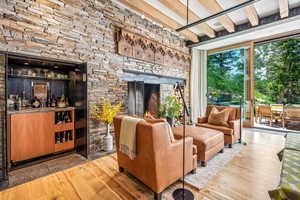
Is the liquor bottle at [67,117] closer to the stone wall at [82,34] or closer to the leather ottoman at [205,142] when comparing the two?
the stone wall at [82,34]

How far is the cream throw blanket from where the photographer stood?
5.67ft

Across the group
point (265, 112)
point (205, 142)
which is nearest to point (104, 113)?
point (205, 142)

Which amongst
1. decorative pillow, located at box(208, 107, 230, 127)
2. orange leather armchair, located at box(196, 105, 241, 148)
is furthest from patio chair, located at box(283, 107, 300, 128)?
decorative pillow, located at box(208, 107, 230, 127)

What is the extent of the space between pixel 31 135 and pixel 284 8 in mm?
5828

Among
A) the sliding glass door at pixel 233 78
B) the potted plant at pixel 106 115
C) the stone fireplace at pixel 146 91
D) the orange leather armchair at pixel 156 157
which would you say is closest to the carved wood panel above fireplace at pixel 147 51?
the stone fireplace at pixel 146 91

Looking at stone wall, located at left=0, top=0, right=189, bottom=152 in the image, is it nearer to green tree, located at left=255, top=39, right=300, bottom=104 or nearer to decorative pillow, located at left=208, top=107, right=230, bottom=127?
decorative pillow, located at left=208, top=107, right=230, bottom=127

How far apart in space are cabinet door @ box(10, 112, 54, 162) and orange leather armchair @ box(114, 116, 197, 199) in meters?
1.81

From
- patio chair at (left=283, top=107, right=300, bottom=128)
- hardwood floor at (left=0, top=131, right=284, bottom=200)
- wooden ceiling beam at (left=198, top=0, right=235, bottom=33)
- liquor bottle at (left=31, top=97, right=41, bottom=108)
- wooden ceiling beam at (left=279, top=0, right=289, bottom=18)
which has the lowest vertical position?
hardwood floor at (left=0, top=131, right=284, bottom=200)

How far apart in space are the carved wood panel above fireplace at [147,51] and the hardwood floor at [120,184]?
2.61 meters

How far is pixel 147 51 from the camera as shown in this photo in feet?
13.1

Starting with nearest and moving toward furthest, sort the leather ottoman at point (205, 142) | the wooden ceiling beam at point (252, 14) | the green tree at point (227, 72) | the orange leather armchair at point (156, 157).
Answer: the orange leather armchair at point (156, 157) < the leather ottoman at point (205, 142) < the wooden ceiling beam at point (252, 14) < the green tree at point (227, 72)

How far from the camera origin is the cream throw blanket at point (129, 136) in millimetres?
1728

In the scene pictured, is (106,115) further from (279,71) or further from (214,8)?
(279,71)

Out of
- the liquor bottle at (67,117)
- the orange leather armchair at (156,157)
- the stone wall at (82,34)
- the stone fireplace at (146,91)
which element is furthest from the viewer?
the stone fireplace at (146,91)
